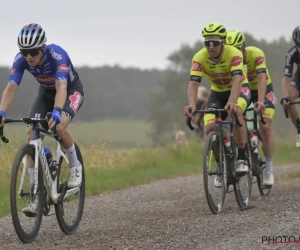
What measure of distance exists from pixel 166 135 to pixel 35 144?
51.6 metres

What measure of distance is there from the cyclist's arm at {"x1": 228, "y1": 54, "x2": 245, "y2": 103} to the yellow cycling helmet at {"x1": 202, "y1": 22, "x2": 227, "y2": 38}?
0.34 m

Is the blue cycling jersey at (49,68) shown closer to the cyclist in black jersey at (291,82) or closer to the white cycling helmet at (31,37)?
the white cycling helmet at (31,37)

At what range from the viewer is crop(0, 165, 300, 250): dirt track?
23.3 feet

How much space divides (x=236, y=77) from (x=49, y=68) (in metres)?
2.47

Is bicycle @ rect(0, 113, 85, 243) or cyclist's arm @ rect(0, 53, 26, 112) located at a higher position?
cyclist's arm @ rect(0, 53, 26, 112)

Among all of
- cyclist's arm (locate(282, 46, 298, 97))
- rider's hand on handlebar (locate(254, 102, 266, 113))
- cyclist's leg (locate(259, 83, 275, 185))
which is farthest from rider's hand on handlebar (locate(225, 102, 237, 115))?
cyclist's arm (locate(282, 46, 298, 97))

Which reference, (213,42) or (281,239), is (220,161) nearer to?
(213,42)

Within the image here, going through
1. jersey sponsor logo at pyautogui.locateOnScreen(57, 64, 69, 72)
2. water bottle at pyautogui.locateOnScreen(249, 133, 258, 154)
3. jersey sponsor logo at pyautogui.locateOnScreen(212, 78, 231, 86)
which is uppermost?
jersey sponsor logo at pyautogui.locateOnScreen(57, 64, 69, 72)

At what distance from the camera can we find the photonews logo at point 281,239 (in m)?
6.63

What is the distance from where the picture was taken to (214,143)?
9.37 m

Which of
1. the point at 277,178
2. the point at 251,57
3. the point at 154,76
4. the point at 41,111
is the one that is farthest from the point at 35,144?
the point at 154,76

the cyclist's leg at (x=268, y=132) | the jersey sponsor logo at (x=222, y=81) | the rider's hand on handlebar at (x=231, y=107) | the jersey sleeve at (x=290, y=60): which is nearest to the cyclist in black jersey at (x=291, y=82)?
the jersey sleeve at (x=290, y=60)

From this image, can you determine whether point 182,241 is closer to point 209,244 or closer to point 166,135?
point 209,244

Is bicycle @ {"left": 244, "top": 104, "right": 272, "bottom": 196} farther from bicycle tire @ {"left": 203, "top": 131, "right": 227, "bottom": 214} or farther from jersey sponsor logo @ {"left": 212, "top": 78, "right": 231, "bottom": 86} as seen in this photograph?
bicycle tire @ {"left": 203, "top": 131, "right": 227, "bottom": 214}
